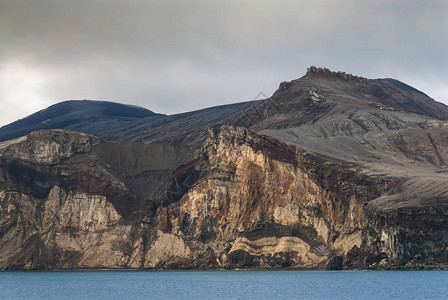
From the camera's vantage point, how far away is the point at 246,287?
3174 inches

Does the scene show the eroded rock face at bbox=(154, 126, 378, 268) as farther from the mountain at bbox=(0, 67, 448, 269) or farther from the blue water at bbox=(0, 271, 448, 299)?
the blue water at bbox=(0, 271, 448, 299)

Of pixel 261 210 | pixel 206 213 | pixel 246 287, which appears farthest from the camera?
pixel 206 213

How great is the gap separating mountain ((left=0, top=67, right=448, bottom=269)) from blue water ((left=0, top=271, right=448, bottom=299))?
65.1 ft

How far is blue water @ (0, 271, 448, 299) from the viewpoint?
69925 mm

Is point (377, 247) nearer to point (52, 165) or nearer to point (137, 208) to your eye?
point (137, 208)

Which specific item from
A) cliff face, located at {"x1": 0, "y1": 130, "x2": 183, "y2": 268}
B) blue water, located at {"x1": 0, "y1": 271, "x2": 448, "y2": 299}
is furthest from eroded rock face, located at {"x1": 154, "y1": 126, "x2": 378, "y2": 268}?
blue water, located at {"x1": 0, "y1": 271, "x2": 448, "y2": 299}

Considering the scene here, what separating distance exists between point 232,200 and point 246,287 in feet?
178

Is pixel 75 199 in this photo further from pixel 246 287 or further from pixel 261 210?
pixel 246 287

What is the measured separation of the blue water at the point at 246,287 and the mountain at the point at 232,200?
65.1 feet

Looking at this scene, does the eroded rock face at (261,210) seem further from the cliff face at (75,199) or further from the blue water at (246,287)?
the blue water at (246,287)

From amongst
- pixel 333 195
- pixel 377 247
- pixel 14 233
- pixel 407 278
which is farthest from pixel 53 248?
pixel 407 278

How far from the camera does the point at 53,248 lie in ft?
460

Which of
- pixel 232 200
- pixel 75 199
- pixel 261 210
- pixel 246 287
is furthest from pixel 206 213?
pixel 246 287

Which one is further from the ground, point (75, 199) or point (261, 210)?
point (75, 199)
